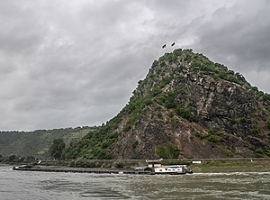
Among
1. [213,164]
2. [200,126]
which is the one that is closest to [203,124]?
[200,126]

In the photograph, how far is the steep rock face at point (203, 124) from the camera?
168 m

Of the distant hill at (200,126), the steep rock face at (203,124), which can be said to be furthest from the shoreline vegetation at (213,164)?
the steep rock face at (203,124)

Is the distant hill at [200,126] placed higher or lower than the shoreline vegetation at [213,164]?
higher

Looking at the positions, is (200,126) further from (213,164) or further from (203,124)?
(213,164)

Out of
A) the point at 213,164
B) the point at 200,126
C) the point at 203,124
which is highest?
the point at 203,124

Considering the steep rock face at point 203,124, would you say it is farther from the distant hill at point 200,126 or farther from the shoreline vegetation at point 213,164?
the shoreline vegetation at point 213,164

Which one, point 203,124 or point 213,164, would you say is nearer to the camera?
point 213,164

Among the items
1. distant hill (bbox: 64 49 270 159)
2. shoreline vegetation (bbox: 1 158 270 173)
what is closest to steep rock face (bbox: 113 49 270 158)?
distant hill (bbox: 64 49 270 159)

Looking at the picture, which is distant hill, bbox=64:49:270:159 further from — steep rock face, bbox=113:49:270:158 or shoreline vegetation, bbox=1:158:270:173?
shoreline vegetation, bbox=1:158:270:173

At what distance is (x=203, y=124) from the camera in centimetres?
18275

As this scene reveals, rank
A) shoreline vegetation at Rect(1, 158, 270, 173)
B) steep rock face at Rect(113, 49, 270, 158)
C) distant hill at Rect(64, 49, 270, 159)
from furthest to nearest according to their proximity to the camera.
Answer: steep rock face at Rect(113, 49, 270, 158)
distant hill at Rect(64, 49, 270, 159)
shoreline vegetation at Rect(1, 158, 270, 173)

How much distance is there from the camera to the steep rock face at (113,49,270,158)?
168125 millimetres

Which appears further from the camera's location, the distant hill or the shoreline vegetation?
the distant hill

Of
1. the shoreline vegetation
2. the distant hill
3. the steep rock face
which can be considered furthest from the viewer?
the steep rock face
